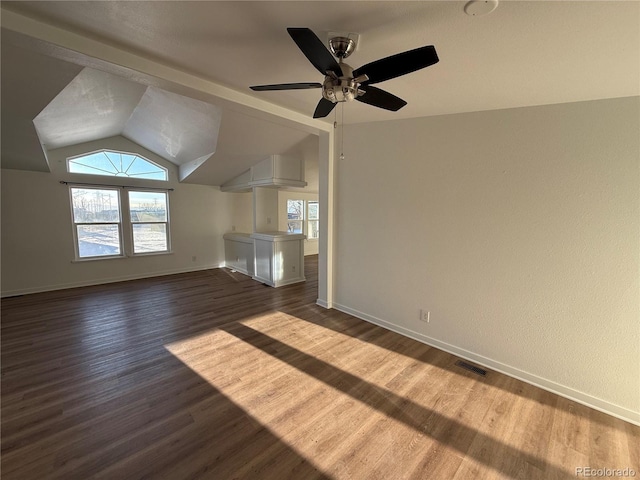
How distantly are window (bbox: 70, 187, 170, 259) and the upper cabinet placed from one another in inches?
91.1

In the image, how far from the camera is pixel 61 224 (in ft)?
15.9

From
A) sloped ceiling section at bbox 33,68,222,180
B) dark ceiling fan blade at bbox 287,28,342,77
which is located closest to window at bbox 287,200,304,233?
sloped ceiling section at bbox 33,68,222,180

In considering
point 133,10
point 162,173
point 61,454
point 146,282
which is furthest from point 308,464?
point 162,173

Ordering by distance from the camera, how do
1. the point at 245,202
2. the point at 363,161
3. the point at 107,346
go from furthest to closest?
the point at 245,202 → the point at 363,161 → the point at 107,346

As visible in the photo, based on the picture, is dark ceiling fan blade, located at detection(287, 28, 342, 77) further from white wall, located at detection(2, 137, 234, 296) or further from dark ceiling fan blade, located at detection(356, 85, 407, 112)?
white wall, located at detection(2, 137, 234, 296)

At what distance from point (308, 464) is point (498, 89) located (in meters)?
2.91

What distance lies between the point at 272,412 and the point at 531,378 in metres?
2.23

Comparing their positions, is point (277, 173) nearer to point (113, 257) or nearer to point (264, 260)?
point (264, 260)

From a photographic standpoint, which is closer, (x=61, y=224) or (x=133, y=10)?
(x=133, y=10)

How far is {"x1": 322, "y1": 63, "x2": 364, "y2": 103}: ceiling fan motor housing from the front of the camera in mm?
1528

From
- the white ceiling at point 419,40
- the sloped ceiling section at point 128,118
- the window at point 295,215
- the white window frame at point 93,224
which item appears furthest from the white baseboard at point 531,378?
the white window frame at point 93,224

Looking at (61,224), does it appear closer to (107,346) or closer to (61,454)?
(107,346)

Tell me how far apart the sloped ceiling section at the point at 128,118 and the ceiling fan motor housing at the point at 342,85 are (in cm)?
262

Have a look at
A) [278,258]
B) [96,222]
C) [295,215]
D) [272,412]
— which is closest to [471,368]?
[272,412]
